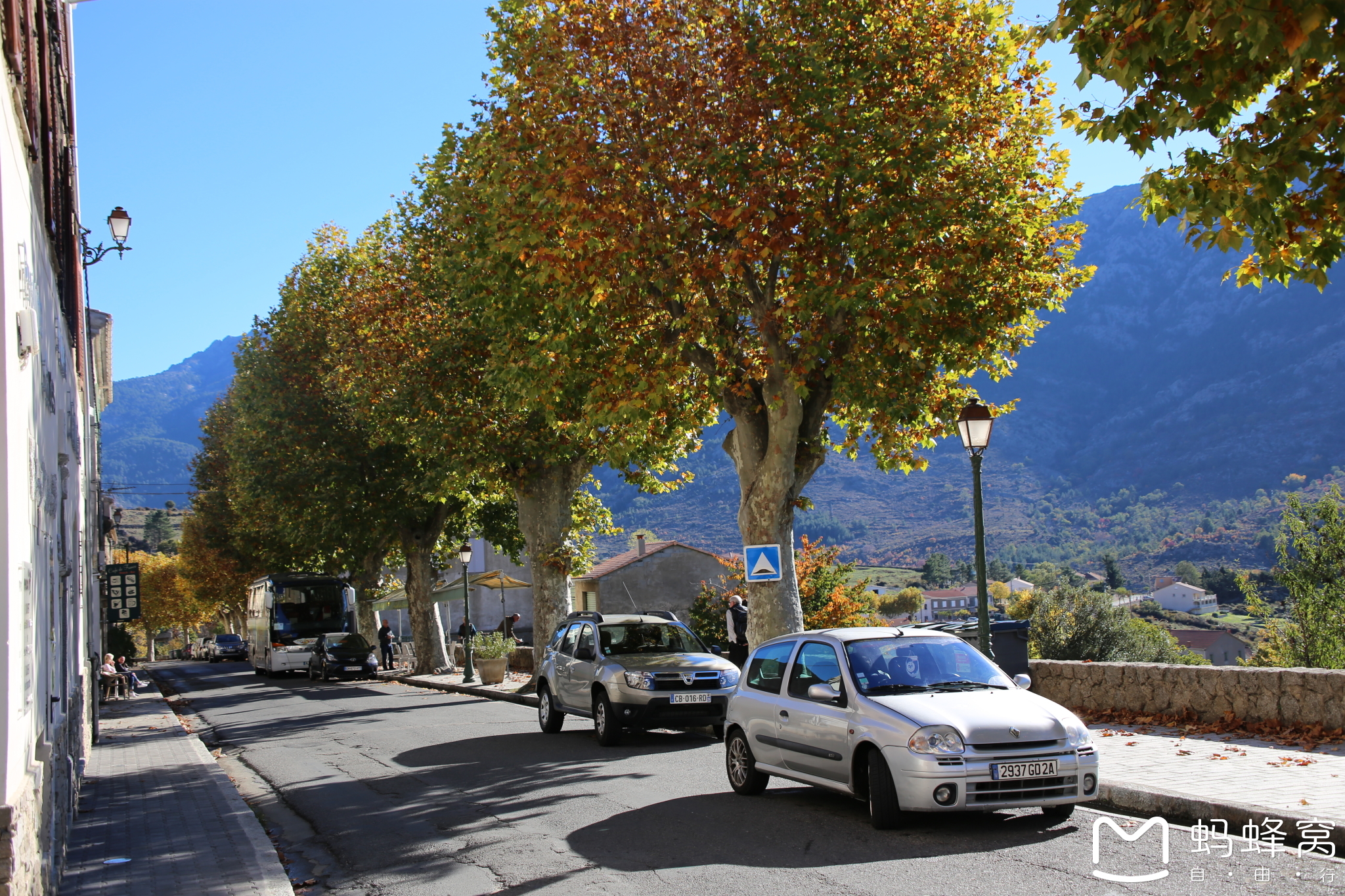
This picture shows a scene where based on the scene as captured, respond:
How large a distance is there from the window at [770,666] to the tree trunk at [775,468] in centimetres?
615

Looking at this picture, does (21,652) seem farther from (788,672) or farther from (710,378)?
(710,378)

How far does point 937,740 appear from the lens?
25.9ft

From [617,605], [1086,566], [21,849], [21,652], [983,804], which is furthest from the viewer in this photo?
[1086,566]

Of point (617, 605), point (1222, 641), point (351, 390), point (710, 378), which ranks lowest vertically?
point (1222, 641)

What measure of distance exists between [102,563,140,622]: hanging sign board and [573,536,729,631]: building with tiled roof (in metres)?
30.1

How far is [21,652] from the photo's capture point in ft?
20.7

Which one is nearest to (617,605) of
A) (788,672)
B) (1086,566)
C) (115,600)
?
(115,600)

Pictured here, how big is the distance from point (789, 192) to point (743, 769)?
8.51 meters

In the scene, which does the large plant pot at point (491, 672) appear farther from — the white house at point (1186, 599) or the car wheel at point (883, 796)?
the white house at point (1186, 599)

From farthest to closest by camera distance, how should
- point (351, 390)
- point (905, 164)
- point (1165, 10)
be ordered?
1. point (351, 390)
2. point (905, 164)
3. point (1165, 10)

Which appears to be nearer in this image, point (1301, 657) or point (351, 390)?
point (1301, 657)

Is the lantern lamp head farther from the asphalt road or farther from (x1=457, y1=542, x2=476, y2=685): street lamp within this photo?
(x1=457, y1=542, x2=476, y2=685): street lamp

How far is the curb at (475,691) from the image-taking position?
23.7m

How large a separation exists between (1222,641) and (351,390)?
75.7 m
